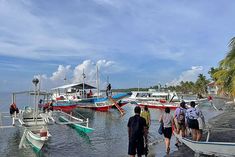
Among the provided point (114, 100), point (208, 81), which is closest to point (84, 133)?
point (114, 100)

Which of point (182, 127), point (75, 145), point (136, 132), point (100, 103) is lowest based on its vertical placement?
point (75, 145)

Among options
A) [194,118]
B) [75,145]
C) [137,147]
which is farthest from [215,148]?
[75,145]

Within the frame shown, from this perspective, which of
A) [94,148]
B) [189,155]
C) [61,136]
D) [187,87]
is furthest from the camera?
[187,87]

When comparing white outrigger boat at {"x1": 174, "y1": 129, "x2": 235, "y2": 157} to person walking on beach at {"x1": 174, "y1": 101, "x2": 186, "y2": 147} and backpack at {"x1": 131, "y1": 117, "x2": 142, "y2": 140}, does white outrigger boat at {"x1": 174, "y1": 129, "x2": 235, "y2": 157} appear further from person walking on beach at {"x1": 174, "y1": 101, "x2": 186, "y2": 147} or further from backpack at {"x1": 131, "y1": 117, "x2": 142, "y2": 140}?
backpack at {"x1": 131, "y1": 117, "x2": 142, "y2": 140}

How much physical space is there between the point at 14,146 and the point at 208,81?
11651cm

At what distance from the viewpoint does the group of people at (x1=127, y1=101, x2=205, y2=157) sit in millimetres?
9227

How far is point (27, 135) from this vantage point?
19.1 meters

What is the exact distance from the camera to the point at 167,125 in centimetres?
1247

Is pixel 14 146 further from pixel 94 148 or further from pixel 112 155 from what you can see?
pixel 112 155

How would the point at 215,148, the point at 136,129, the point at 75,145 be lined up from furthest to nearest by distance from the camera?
the point at 75,145 → the point at 215,148 → the point at 136,129

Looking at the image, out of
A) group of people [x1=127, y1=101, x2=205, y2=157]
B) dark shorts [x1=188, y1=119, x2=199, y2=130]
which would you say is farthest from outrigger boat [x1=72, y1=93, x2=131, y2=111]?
dark shorts [x1=188, y1=119, x2=199, y2=130]

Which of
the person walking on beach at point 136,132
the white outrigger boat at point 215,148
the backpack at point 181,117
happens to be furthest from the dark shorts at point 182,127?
the person walking on beach at point 136,132

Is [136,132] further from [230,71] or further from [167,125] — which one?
[230,71]

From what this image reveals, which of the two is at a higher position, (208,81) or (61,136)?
(208,81)
